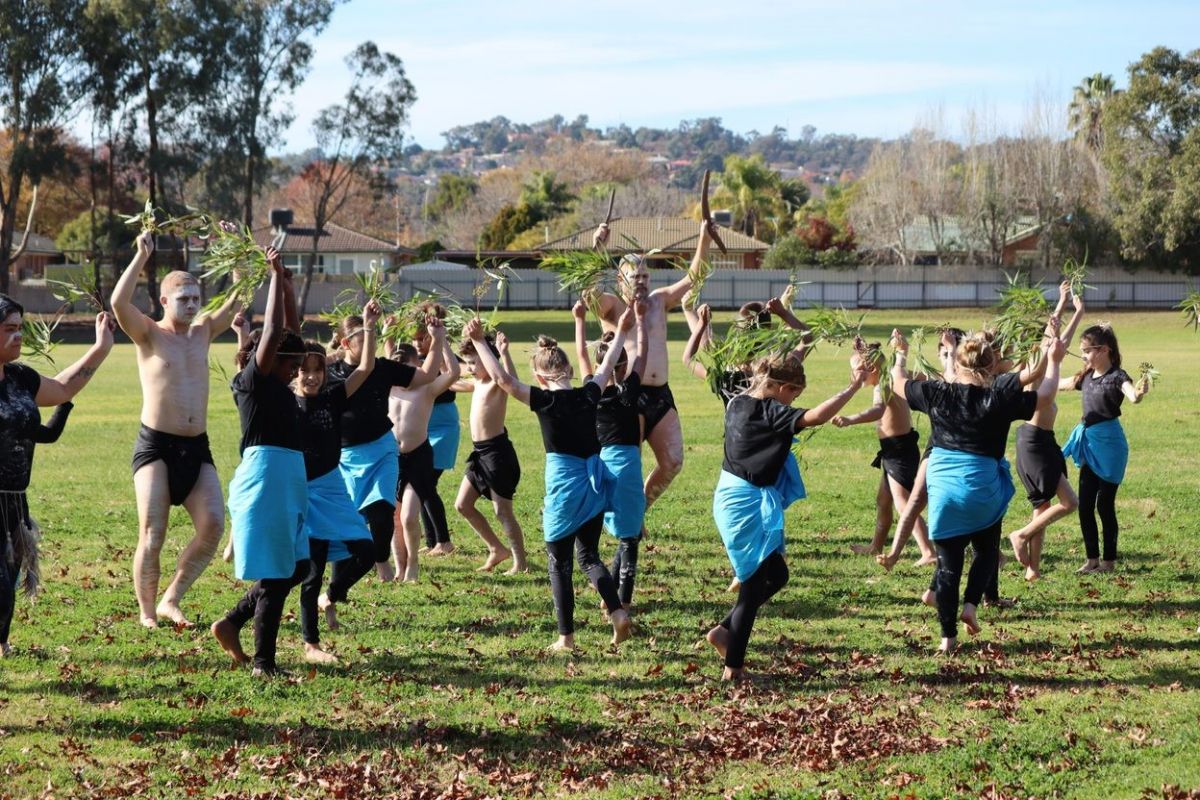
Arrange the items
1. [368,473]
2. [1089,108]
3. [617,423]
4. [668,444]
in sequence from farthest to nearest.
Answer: [1089,108] < [668,444] < [368,473] < [617,423]

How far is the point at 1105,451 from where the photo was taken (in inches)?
407

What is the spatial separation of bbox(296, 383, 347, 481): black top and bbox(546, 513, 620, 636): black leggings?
1397mm

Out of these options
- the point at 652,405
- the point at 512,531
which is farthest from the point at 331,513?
the point at 652,405

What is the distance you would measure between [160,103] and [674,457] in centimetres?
4900

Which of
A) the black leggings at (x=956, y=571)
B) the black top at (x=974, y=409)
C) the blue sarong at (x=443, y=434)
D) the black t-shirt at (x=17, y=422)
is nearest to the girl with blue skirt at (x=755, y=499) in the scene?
the black top at (x=974, y=409)

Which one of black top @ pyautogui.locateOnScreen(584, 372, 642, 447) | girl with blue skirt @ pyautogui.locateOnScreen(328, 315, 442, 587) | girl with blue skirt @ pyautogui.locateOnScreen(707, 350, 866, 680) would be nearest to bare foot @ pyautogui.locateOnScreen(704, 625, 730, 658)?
girl with blue skirt @ pyautogui.locateOnScreen(707, 350, 866, 680)

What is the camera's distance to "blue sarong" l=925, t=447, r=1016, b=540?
7.88m

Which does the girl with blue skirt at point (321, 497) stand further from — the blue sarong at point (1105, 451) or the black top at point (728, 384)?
the blue sarong at point (1105, 451)

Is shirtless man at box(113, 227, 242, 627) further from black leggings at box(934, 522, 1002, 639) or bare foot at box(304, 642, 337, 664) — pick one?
black leggings at box(934, 522, 1002, 639)

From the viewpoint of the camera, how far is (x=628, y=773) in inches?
236

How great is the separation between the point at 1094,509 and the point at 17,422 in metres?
7.66

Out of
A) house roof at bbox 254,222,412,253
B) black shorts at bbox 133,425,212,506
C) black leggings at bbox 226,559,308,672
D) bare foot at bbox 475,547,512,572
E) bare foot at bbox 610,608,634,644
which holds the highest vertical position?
house roof at bbox 254,222,412,253

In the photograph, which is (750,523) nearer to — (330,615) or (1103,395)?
(330,615)

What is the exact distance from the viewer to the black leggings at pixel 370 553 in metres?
8.31
